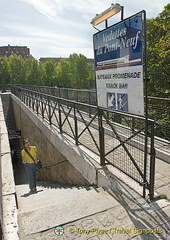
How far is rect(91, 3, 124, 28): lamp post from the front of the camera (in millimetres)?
2721

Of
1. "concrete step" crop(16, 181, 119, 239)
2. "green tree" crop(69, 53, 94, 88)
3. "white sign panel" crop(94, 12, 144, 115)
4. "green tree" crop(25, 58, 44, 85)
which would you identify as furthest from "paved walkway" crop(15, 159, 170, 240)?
"green tree" crop(25, 58, 44, 85)

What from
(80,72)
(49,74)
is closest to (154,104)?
(80,72)

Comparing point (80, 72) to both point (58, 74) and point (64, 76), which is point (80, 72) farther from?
point (58, 74)

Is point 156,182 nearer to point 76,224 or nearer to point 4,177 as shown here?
point 76,224

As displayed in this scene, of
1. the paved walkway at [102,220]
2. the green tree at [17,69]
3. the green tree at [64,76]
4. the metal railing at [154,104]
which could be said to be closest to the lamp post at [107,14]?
the metal railing at [154,104]

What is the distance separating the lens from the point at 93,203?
293 centimetres

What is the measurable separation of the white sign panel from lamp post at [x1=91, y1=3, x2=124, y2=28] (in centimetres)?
16

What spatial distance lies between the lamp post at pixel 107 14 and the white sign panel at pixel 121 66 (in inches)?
6.4

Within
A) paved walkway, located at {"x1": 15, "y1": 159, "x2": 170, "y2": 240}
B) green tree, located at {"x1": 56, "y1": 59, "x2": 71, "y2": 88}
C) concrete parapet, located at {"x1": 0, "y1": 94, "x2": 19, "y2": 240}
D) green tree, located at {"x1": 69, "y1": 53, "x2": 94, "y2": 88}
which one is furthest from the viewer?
green tree, located at {"x1": 56, "y1": 59, "x2": 71, "y2": 88}

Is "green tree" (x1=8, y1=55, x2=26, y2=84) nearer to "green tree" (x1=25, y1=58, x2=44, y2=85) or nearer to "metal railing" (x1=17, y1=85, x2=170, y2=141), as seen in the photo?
"green tree" (x1=25, y1=58, x2=44, y2=85)

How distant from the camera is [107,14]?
2898 mm

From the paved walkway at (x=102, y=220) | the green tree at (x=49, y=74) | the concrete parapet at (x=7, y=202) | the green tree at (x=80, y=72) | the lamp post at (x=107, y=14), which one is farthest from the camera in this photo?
the green tree at (x=49, y=74)

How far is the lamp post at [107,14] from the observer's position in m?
2.72

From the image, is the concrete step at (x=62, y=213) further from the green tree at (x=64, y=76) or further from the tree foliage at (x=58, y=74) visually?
the green tree at (x=64, y=76)
